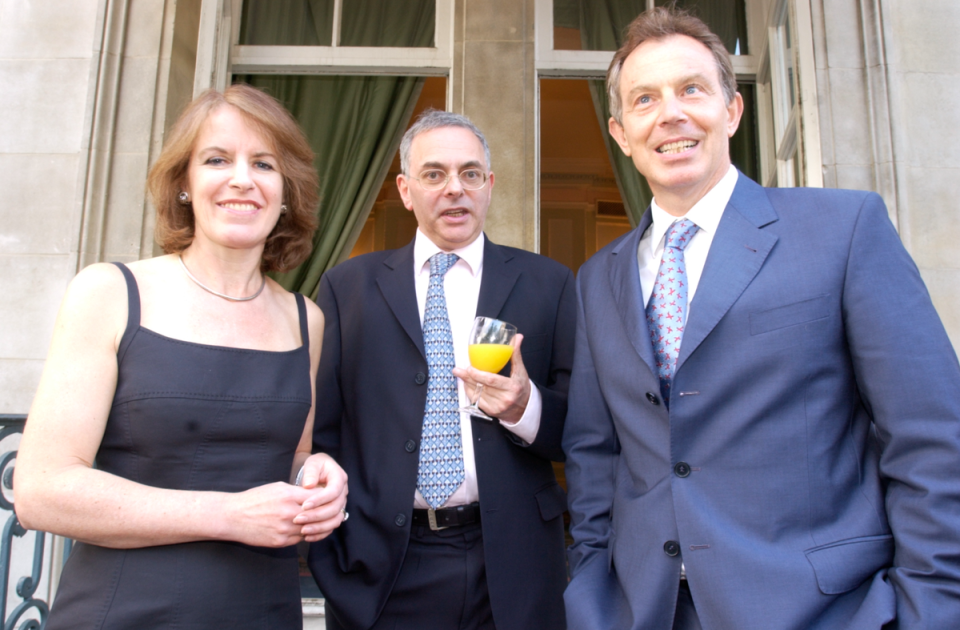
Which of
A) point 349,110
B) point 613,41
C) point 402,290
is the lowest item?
point 402,290

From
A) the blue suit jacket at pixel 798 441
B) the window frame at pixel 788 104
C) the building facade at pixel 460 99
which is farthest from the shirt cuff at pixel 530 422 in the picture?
the window frame at pixel 788 104

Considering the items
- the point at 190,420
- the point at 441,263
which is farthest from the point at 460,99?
the point at 190,420

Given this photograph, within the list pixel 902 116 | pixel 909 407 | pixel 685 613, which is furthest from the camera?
pixel 902 116

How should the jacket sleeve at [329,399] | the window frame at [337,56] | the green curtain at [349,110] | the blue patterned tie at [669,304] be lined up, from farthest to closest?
the green curtain at [349,110] → the window frame at [337,56] → the jacket sleeve at [329,399] → the blue patterned tie at [669,304]

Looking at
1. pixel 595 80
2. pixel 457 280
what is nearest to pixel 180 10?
pixel 595 80

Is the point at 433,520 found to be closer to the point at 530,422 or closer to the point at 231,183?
the point at 530,422

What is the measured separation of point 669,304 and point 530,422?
527mm

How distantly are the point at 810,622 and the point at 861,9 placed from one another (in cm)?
326

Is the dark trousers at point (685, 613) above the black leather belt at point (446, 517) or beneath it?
beneath

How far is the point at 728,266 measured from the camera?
4.13 ft

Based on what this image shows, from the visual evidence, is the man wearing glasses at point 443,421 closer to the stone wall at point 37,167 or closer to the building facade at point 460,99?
the building facade at point 460,99

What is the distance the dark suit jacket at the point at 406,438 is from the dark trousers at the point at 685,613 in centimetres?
52

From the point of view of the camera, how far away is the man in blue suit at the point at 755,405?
1.09 m

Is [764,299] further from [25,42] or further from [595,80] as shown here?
[25,42]
